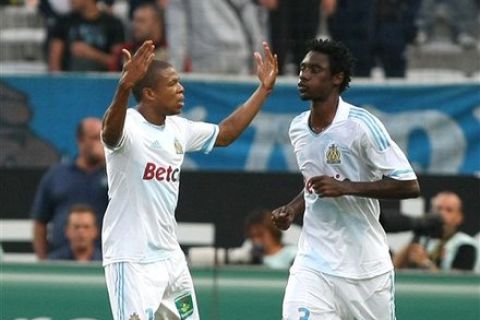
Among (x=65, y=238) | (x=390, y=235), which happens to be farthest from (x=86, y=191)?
(x=390, y=235)

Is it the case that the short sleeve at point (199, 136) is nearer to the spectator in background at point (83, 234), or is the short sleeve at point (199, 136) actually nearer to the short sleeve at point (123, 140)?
the short sleeve at point (123, 140)

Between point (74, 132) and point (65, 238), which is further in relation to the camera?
point (74, 132)

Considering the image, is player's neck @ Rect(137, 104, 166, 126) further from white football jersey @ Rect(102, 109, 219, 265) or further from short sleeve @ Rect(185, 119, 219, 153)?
short sleeve @ Rect(185, 119, 219, 153)

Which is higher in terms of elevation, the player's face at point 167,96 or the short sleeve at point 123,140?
the player's face at point 167,96

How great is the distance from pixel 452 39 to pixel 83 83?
3.23m

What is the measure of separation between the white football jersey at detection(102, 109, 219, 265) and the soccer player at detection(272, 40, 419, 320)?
26.6 inches

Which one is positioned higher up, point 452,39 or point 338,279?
point 452,39

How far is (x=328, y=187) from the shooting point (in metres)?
8.30

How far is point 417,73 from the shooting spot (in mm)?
13297

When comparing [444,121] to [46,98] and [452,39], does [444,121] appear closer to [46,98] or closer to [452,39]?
[452,39]

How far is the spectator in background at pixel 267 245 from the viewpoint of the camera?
1188cm

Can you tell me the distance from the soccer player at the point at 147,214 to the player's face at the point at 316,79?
0.73m

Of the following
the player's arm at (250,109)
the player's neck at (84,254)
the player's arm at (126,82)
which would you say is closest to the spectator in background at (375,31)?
the player's neck at (84,254)

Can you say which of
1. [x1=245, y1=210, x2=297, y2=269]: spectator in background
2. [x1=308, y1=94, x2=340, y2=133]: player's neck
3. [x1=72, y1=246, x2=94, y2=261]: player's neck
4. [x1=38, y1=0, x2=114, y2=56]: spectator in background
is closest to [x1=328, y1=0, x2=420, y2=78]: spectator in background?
[x1=245, y1=210, x2=297, y2=269]: spectator in background
